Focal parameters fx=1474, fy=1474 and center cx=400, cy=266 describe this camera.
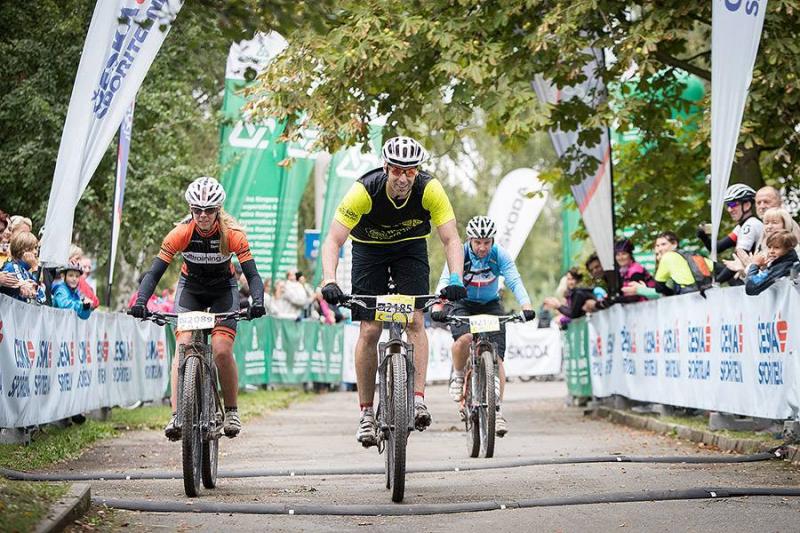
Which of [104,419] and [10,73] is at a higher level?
[10,73]

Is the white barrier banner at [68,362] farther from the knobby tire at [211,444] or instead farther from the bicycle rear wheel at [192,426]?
the bicycle rear wheel at [192,426]

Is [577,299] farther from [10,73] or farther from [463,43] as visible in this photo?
A: [10,73]

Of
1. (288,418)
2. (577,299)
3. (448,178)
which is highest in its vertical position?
(448,178)

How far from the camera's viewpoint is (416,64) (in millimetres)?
18734

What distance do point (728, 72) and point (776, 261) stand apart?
2.29 metres

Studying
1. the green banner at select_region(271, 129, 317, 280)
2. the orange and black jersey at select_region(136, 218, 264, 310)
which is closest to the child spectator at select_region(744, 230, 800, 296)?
the orange and black jersey at select_region(136, 218, 264, 310)

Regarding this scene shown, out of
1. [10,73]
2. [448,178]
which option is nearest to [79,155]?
[10,73]

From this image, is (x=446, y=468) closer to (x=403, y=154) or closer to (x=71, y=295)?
(x=403, y=154)

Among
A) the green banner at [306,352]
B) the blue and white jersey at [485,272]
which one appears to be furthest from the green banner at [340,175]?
the blue and white jersey at [485,272]

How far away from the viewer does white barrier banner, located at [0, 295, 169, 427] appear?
11930 mm

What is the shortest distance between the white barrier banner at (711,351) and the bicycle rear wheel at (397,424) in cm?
368

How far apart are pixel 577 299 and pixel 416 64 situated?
4.99m

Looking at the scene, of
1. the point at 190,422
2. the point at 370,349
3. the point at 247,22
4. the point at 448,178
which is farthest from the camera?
the point at 448,178

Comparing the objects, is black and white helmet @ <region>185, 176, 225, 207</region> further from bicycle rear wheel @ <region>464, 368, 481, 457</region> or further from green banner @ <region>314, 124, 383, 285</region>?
green banner @ <region>314, 124, 383, 285</region>
